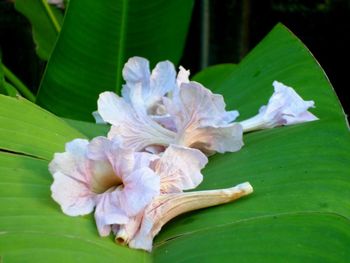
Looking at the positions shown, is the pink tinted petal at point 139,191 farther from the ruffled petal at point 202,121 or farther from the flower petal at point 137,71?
the flower petal at point 137,71

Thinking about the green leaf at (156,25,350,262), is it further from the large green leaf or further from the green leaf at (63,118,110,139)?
the green leaf at (63,118,110,139)

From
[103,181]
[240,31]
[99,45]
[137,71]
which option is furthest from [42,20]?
[240,31]

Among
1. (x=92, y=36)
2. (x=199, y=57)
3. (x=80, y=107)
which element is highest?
(x=92, y=36)

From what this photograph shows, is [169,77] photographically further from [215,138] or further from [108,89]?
[108,89]

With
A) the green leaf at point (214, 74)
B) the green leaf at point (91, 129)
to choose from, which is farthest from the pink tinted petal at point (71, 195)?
the green leaf at point (214, 74)

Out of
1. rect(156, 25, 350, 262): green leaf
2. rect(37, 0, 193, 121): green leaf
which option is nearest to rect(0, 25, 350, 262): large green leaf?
rect(156, 25, 350, 262): green leaf

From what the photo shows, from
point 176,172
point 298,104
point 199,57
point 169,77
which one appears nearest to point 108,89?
point 169,77
